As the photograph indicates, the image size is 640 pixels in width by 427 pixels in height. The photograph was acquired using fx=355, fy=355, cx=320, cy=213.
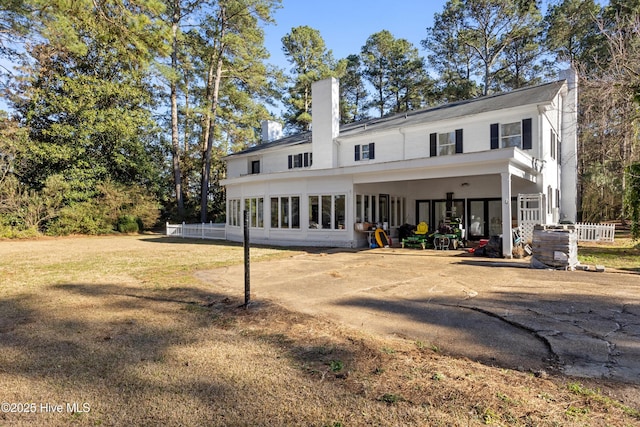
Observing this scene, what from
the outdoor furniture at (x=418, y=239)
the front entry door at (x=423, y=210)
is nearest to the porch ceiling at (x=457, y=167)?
the outdoor furniture at (x=418, y=239)

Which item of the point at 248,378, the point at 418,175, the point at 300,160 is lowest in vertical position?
the point at 248,378

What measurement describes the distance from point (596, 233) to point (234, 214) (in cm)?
1634

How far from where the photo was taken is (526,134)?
13.3 meters

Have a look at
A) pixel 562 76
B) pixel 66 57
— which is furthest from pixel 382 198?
pixel 66 57

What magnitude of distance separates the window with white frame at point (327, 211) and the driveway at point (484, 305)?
15.8 feet

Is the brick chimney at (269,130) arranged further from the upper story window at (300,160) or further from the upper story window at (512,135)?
the upper story window at (512,135)

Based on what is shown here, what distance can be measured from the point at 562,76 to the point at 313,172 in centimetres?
1258

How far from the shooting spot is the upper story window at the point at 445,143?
49.3ft

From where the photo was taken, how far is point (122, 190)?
24.1m

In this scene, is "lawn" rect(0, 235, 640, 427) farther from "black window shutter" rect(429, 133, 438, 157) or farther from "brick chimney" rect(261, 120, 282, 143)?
"brick chimney" rect(261, 120, 282, 143)

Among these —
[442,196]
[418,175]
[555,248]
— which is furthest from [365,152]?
[555,248]

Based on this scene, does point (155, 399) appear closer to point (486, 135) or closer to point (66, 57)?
point (486, 135)

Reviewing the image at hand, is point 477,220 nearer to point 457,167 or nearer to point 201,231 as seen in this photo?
point 457,167

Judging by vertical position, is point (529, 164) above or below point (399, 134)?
below
